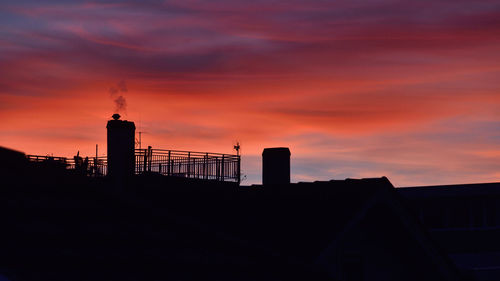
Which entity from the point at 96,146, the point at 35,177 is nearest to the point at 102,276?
the point at 35,177

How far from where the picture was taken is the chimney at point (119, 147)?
23688 mm

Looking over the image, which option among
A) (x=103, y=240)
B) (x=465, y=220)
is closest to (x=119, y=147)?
(x=103, y=240)

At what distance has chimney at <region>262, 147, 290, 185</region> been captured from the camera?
25.4m

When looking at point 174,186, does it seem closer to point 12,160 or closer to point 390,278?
point 390,278

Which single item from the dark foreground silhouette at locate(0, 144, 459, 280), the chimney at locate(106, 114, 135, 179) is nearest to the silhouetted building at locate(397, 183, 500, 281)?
the chimney at locate(106, 114, 135, 179)

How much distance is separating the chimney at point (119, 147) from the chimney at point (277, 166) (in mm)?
4961

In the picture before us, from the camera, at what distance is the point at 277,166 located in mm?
25469

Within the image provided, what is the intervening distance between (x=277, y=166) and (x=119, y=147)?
5.70 meters

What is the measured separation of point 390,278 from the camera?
18.8 metres

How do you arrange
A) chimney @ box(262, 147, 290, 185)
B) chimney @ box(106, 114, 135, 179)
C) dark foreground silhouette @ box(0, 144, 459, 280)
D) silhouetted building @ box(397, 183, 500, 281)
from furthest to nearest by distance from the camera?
silhouetted building @ box(397, 183, 500, 281) → chimney @ box(262, 147, 290, 185) → chimney @ box(106, 114, 135, 179) → dark foreground silhouette @ box(0, 144, 459, 280)

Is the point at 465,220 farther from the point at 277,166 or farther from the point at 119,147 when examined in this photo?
the point at 119,147

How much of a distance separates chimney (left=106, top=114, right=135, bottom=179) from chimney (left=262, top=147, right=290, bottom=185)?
496 cm

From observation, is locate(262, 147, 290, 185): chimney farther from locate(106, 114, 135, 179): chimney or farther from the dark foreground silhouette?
the dark foreground silhouette

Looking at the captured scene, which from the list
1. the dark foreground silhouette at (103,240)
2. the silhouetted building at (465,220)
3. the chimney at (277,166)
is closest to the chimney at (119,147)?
→ the chimney at (277,166)
